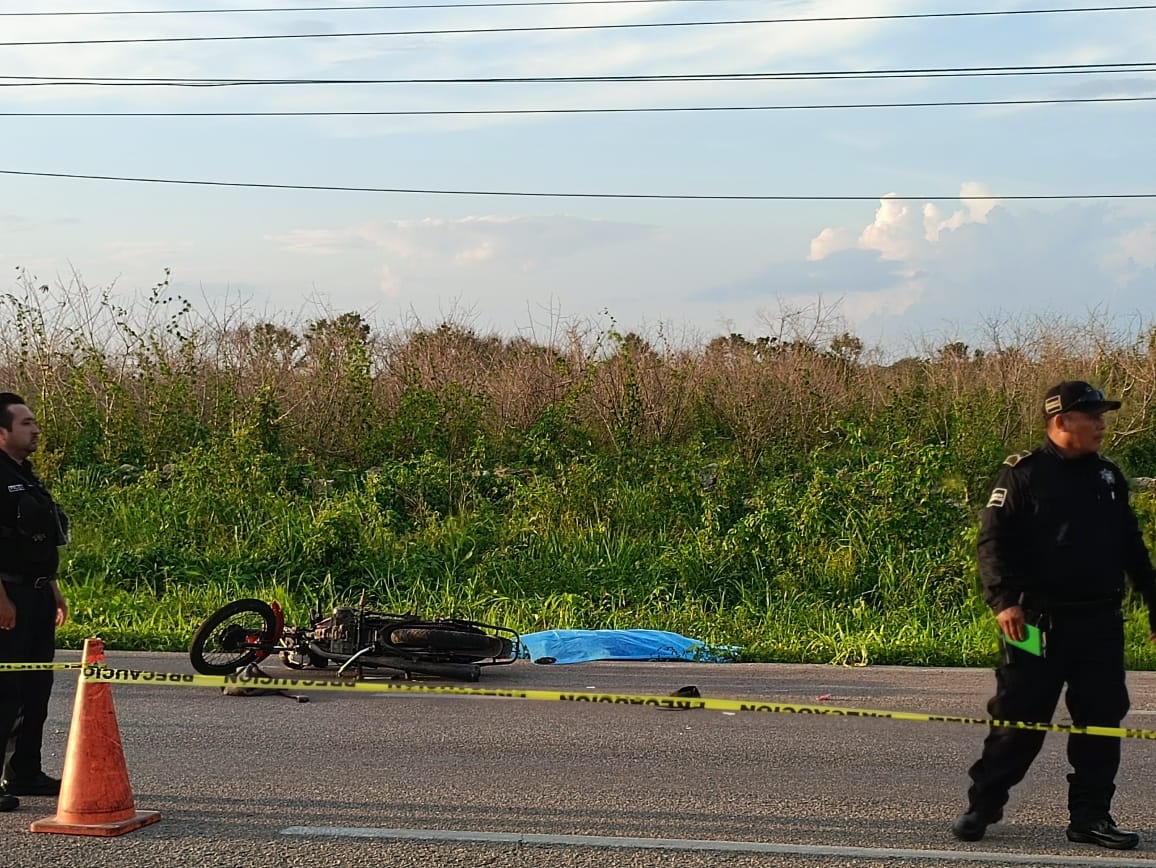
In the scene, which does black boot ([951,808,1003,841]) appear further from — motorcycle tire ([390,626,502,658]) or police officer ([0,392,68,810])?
motorcycle tire ([390,626,502,658])

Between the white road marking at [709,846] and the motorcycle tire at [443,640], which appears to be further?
the motorcycle tire at [443,640]

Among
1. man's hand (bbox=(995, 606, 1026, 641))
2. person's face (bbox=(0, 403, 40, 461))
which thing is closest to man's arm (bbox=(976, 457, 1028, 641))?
man's hand (bbox=(995, 606, 1026, 641))

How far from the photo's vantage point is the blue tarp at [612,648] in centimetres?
1064

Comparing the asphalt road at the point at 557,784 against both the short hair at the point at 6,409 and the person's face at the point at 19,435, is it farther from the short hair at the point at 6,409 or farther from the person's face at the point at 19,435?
the short hair at the point at 6,409

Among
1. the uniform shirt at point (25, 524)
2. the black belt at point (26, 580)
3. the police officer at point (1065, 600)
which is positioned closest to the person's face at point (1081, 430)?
the police officer at point (1065, 600)

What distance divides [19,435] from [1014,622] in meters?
4.44

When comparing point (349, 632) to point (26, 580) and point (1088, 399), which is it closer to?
point (26, 580)

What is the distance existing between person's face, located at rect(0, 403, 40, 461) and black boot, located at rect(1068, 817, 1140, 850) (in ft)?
15.9

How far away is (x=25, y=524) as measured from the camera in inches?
236

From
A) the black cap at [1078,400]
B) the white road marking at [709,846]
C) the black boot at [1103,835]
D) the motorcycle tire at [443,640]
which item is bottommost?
the white road marking at [709,846]

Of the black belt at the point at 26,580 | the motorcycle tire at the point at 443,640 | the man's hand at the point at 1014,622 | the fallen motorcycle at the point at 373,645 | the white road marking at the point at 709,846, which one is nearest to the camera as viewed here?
the white road marking at the point at 709,846

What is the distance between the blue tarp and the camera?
419 inches

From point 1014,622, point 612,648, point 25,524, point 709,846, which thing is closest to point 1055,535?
point 1014,622

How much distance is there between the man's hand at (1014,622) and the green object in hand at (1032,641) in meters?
0.01
